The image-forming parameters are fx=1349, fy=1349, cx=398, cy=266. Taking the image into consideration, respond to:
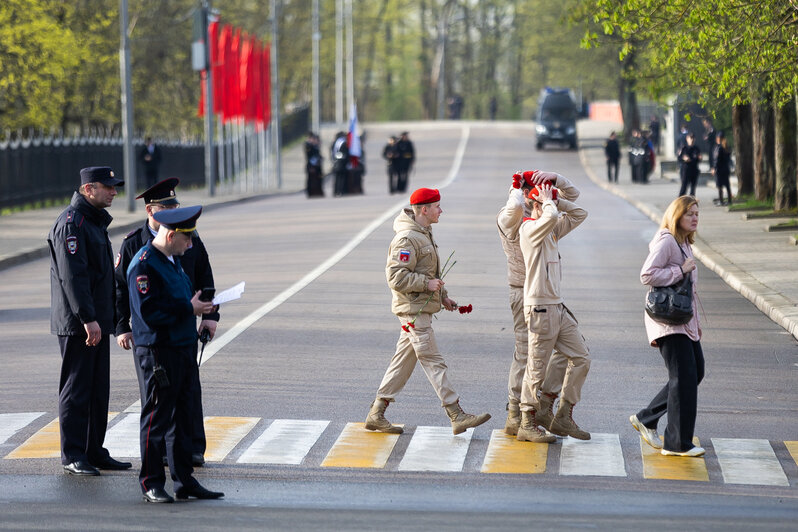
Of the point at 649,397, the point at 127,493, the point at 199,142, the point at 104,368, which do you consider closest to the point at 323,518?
the point at 127,493

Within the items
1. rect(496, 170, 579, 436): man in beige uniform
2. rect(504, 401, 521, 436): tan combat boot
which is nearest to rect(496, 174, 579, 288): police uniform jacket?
rect(496, 170, 579, 436): man in beige uniform

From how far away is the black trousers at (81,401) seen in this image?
870 cm

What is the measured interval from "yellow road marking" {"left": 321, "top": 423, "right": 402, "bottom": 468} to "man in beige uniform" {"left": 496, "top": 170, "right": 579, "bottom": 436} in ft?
3.07

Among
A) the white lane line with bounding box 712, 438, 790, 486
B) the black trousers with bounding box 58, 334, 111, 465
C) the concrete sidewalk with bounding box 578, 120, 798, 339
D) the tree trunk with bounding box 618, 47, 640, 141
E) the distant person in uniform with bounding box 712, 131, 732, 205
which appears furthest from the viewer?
the tree trunk with bounding box 618, 47, 640, 141

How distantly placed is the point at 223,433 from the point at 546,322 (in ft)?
8.17

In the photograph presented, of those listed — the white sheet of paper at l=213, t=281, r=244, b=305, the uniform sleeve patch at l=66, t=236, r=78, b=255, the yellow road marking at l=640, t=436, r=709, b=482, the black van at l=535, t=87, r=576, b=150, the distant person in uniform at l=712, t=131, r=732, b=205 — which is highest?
the black van at l=535, t=87, r=576, b=150

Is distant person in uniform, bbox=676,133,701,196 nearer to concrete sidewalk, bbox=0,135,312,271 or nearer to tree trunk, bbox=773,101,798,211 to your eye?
tree trunk, bbox=773,101,798,211

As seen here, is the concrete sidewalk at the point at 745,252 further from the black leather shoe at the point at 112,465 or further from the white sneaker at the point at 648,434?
the black leather shoe at the point at 112,465

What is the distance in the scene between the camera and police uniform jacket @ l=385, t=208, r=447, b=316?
31.4 feet

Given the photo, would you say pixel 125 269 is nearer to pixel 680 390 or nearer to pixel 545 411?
pixel 545 411

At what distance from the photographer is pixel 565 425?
9.66 metres

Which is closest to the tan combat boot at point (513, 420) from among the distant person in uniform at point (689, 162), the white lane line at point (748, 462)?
the white lane line at point (748, 462)

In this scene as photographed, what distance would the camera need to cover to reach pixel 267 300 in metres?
17.7

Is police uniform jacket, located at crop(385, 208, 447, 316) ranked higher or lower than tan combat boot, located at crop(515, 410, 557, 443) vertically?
higher
